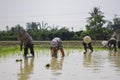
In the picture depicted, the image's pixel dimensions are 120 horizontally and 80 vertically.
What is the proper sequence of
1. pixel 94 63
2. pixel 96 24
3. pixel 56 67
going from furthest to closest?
pixel 96 24 < pixel 94 63 < pixel 56 67

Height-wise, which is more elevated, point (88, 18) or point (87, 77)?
point (88, 18)

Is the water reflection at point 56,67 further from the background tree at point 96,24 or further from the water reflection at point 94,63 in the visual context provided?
the background tree at point 96,24

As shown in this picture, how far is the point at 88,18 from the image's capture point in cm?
4762

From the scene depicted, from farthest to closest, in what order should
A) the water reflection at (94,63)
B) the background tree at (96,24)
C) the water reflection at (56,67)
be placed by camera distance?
the background tree at (96,24), the water reflection at (94,63), the water reflection at (56,67)

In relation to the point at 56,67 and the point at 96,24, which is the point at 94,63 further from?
the point at 96,24

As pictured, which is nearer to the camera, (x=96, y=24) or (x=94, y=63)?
(x=94, y=63)

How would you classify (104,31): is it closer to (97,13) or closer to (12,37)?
(97,13)

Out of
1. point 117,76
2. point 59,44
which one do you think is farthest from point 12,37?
point 117,76

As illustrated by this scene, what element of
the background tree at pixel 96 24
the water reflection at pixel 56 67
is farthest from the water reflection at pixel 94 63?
the background tree at pixel 96 24

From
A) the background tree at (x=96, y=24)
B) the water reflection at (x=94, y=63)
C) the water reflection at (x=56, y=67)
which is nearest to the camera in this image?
the water reflection at (x=56, y=67)

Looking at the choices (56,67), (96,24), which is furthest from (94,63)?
(96,24)

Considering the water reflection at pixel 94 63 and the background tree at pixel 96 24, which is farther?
the background tree at pixel 96 24

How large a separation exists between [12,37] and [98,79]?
45.7 meters

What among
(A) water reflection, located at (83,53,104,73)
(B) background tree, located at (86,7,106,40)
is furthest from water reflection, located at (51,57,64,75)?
(B) background tree, located at (86,7,106,40)
